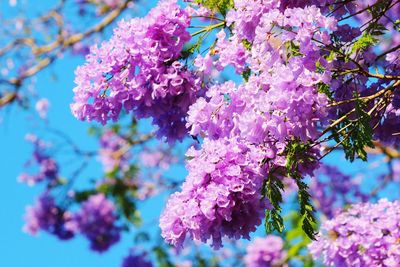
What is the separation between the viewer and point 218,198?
104 inches

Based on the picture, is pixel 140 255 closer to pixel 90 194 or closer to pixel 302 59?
pixel 90 194

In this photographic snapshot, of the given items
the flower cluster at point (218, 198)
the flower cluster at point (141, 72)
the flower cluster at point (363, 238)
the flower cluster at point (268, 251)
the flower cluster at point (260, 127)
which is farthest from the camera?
the flower cluster at point (268, 251)

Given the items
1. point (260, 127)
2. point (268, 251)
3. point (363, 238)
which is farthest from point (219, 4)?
point (268, 251)

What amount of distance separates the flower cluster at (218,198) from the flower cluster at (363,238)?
2.82ft

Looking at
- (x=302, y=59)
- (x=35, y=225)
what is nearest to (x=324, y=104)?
(x=302, y=59)

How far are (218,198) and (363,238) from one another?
1358 millimetres

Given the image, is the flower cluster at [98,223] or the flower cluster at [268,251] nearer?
the flower cluster at [268,251]

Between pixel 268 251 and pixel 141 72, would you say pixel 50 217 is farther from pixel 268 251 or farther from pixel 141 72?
Answer: pixel 141 72

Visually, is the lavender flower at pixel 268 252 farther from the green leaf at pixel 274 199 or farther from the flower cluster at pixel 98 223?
the green leaf at pixel 274 199

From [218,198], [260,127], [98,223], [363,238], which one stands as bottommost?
[218,198]

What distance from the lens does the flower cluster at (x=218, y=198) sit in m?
2.66

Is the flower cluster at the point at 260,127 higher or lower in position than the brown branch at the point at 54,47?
lower

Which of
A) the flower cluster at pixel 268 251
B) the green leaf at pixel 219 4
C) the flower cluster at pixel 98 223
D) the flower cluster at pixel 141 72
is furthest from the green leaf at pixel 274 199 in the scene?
the flower cluster at pixel 98 223

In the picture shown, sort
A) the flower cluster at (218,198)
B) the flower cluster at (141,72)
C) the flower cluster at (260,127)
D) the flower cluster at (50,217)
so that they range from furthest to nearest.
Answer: the flower cluster at (50,217) < the flower cluster at (141,72) < the flower cluster at (218,198) < the flower cluster at (260,127)
